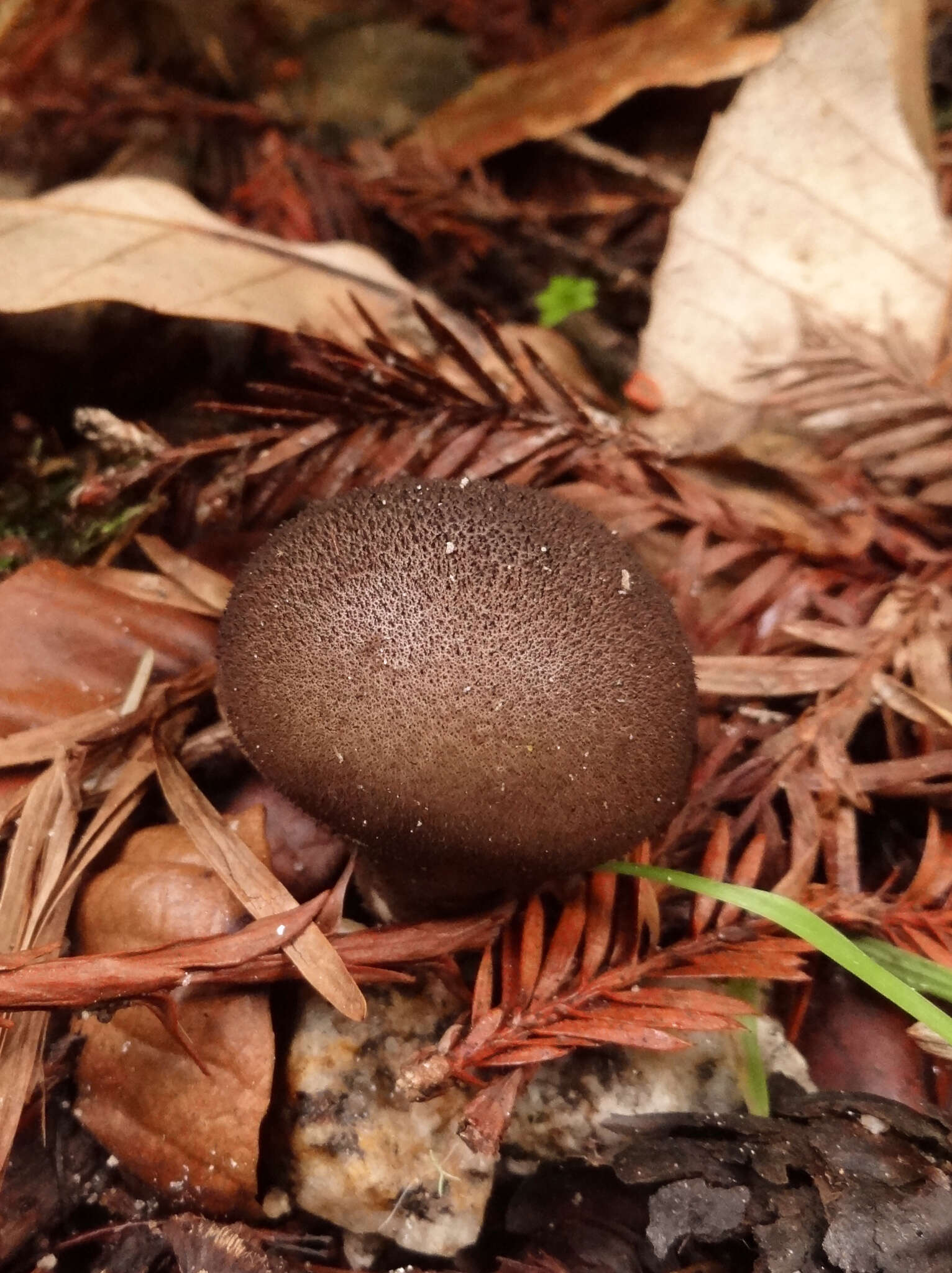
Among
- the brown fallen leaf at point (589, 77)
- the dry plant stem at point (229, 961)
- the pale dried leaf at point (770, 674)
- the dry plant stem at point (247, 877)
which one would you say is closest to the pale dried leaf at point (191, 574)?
the dry plant stem at point (247, 877)

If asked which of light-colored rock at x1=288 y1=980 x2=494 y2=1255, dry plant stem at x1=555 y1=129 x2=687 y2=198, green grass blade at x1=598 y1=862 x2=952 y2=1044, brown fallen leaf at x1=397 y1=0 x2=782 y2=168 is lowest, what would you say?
light-colored rock at x1=288 y1=980 x2=494 y2=1255

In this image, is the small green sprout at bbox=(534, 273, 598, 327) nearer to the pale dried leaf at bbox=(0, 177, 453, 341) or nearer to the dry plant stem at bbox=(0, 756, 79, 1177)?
the pale dried leaf at bbox=(0, 177, 453, 341)

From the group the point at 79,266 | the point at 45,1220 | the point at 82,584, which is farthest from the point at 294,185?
the point at 45,1220

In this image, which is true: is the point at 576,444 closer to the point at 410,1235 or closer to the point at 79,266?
the point at 79,266

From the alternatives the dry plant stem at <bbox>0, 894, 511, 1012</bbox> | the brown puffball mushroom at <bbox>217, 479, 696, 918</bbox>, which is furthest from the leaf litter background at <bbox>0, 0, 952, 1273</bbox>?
the brown puffball mushroom at <bbox>217, 479, 696, 918</bbox>

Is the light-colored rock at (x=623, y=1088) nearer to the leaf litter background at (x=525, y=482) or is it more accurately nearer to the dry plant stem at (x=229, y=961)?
the leaf litter background at (x=525, y=482)
